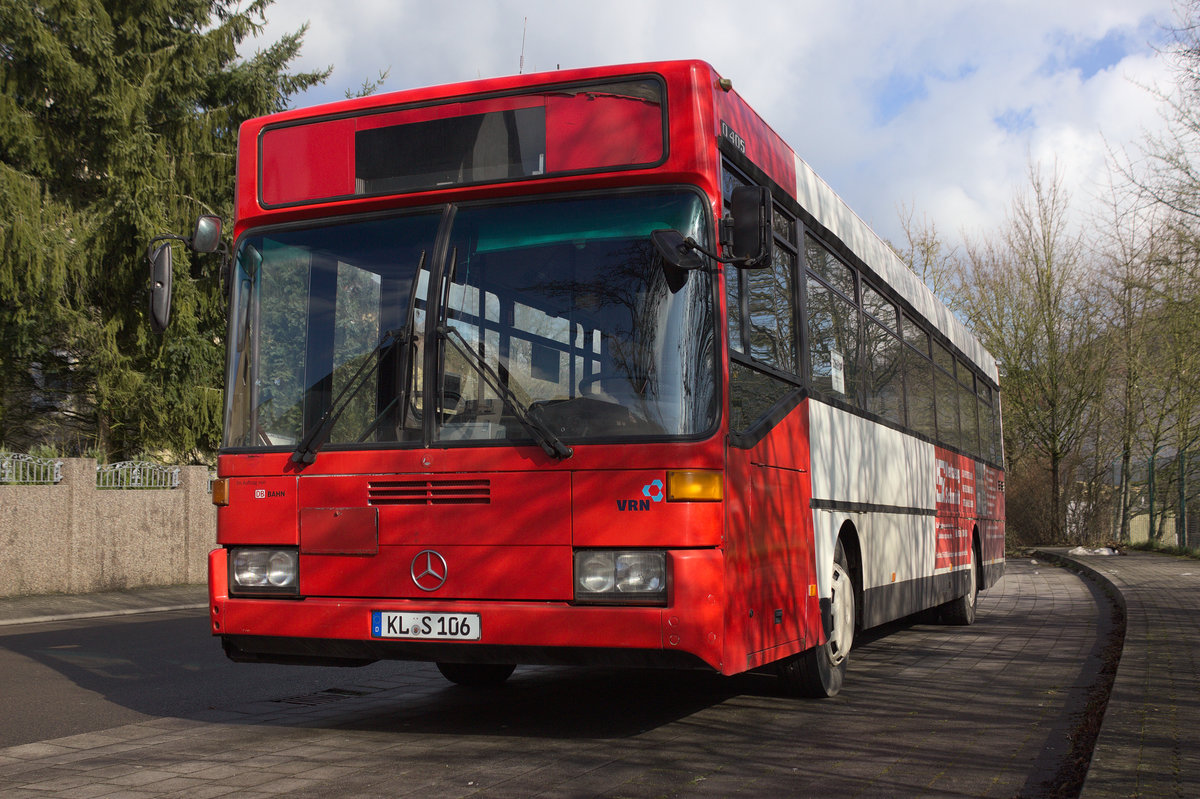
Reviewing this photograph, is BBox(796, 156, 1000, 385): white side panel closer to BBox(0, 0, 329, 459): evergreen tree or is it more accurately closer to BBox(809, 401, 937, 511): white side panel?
BBox(809, 401, 937, 511): white side panel

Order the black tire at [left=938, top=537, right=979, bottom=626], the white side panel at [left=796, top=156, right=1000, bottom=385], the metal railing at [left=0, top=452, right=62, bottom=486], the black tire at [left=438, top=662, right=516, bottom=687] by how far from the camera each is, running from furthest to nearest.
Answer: the metal railing at [left=0, top=452, right=62, bottom=486]
the black tire at [left=938, top=537, right=979, bottom=626]
the black tire at [left=438, top=662, right=516, bottom=687]
the white side panel at [left=796, top=156, right=1000, bottom=385]

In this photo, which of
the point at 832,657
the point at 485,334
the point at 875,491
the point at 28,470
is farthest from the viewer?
the point at 28,470

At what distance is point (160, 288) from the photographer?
22.6 feet

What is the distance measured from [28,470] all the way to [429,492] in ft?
44.9

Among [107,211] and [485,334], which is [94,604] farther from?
[485,334]

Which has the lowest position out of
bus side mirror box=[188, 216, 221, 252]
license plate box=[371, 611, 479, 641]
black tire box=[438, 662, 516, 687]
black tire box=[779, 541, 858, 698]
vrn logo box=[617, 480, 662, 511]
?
black tire box=[438, 662, 516, 687]

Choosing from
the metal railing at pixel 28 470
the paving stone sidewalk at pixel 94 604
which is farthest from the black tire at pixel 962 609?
the metal railing at pixel 28 470

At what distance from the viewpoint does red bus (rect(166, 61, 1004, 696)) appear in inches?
229

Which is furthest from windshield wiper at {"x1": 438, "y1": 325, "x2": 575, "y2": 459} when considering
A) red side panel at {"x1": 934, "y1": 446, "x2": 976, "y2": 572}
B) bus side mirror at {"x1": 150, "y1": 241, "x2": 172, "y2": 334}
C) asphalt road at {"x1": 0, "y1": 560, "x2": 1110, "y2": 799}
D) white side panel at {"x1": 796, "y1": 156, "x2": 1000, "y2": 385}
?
red side panel at {"x1": 934, "y1": 446, "x2": 976, "y2": 572}

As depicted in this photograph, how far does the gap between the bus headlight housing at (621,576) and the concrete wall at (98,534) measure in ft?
45.3

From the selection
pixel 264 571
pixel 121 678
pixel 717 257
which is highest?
pixel 717 257

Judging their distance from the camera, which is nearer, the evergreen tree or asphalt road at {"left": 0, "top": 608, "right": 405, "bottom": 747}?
asphalt road at {"left": 0, "top": 608, "right": 405, "bottom": 747}

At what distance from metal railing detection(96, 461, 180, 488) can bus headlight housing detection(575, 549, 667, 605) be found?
1503cm

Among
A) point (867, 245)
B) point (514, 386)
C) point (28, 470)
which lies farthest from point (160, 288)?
point (28, 470)
